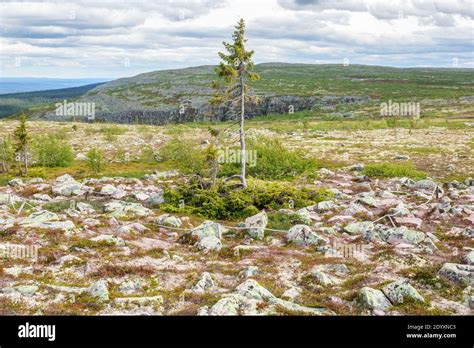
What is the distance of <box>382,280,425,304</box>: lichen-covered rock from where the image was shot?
39.6ft

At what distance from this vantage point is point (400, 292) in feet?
40.2

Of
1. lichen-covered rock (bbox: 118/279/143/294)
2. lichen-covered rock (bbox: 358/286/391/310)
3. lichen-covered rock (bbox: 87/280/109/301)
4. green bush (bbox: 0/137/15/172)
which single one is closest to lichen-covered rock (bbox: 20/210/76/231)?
lichen-covered rock (bbox: 118/279/143/294)

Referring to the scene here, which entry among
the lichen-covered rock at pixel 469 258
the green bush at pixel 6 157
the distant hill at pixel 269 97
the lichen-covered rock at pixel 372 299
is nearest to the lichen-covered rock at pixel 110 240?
the lichen-covered rock at pixel 372 299

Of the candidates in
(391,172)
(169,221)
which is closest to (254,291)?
(169,221)

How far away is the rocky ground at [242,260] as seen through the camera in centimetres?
1198

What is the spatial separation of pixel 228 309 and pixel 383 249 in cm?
806

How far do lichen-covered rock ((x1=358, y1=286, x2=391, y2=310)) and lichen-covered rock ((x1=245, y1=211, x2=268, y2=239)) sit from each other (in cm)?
734

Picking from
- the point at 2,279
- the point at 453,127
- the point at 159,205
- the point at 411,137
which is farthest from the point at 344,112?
the point at 2,279

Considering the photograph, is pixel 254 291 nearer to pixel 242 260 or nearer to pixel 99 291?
pixel 242 260

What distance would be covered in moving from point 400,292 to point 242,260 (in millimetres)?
5921

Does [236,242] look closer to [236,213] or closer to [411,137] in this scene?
[236,213]

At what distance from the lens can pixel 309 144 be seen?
58719 mm

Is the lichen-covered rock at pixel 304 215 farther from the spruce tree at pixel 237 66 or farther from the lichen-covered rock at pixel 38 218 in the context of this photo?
the lichen-covered rock at pixel 38 218

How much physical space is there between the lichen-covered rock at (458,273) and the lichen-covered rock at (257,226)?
768 cm
